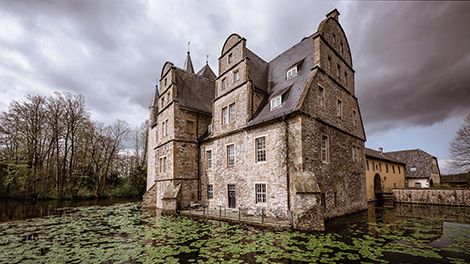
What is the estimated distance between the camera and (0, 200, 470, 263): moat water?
703 cm

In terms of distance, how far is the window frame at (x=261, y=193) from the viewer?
13.7 metres

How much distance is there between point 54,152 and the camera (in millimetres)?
32469

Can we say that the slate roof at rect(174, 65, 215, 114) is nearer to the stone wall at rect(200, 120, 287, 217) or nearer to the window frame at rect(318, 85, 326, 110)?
the stone wall at rect(200, 120, 287, 217)

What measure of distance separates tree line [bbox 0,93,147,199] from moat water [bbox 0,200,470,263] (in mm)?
22380

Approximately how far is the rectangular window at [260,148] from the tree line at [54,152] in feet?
95.1

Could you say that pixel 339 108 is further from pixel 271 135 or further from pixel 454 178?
pixel 454 178

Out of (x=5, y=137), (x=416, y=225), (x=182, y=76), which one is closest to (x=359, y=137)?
(x=416, y=225)

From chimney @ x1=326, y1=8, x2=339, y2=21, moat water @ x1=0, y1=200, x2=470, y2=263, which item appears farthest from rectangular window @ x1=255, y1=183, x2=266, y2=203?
chimney @ x1=326, y1=8, x2=339, y2=21

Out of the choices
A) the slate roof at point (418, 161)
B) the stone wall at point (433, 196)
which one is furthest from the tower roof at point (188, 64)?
the slate roof at point (418, 161)

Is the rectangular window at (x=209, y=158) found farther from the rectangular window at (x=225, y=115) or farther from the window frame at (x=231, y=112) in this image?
the window frame at (x=231, y=112)

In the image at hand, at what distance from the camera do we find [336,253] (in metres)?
7.32

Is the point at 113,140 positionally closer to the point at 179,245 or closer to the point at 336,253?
the point at 179,245

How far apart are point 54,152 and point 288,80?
34.9 metres

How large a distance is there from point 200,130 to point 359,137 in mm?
13792
